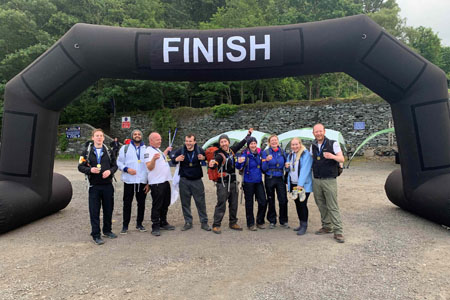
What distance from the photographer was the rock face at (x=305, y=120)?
1645 centimetres

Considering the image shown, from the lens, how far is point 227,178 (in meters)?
4.89

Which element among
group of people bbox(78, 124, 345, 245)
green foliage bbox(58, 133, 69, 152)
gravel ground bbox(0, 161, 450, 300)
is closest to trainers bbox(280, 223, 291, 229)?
group of people bbox(78, 124, 345, 245)

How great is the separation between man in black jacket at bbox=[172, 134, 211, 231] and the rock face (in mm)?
13996

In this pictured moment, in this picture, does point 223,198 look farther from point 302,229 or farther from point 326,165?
point 326,165

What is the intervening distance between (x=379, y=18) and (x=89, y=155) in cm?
3042

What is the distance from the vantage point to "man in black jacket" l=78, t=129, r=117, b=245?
4.29 meters

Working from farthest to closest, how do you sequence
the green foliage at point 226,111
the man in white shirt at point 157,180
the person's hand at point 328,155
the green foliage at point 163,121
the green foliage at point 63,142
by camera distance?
the green foliage at point 163,121 < the green foliage at point 63,142 < the green foliage at point 226,111 < the man in white shirt at point 157,180 < the person's hand at point 328,155

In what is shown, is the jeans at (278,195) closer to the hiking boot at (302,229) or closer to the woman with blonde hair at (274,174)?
the woman with blonde hair at (274,174)

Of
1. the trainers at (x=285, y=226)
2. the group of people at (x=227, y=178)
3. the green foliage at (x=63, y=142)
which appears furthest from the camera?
the green foliage at (x=63, y=142)

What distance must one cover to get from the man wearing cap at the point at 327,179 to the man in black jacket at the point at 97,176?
10.7 ft

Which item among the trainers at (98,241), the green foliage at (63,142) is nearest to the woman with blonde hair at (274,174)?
the trainers at (98,241)

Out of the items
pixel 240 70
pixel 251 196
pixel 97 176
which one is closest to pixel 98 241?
pixel 97 176

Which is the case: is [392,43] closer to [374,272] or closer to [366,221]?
[366,221]

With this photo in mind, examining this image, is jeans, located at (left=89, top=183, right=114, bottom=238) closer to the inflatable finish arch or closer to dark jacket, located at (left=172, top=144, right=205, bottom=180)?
dark jacket, located at (left=172, top=144, right=205, bottom=180)
